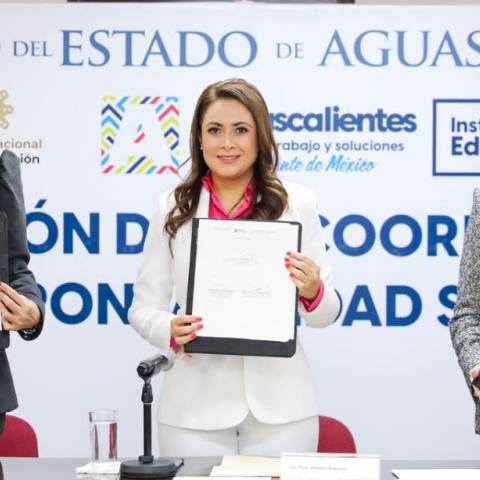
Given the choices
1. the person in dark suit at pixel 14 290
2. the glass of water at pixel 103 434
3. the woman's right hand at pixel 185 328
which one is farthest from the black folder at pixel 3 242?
the woman's right hand at pixel 185 328

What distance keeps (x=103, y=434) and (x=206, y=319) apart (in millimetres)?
559

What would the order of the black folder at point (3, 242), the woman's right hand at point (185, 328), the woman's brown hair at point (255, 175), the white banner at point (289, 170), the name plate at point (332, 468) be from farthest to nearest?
the white banner at point (289, 170)
the woman's brown hair at point (255, 175)
the woman's right hand at point (185, 328)
the black folder at point (3, 242)
the name plate at point (332, 468)

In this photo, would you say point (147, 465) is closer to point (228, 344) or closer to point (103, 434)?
point (103, 434)

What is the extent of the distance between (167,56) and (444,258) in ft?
4.97

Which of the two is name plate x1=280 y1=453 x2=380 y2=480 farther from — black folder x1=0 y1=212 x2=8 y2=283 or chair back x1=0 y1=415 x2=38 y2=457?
chair back x1=0 y1=415 x2=38 y2=457

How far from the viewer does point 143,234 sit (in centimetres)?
415

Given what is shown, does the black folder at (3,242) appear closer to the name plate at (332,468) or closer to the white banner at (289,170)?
the name plate at (332,468)

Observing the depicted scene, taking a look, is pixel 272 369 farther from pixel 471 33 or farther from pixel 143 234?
pixel 471 33

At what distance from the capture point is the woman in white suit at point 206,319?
280 cm

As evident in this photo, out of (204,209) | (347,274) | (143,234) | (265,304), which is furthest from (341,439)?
(143,234)

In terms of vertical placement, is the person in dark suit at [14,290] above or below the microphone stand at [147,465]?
above

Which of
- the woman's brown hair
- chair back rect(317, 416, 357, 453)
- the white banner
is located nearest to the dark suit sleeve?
the woman's brown hair

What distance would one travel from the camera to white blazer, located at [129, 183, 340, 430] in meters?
2.81

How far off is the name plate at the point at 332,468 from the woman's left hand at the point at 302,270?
30.2 inches
